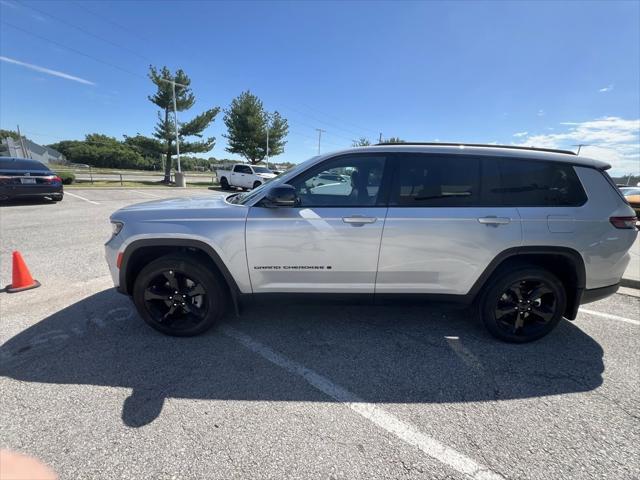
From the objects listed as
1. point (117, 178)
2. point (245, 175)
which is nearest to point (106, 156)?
point (117, 178)

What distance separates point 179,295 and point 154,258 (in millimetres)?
456

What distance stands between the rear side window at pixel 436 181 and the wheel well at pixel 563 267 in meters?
0.71

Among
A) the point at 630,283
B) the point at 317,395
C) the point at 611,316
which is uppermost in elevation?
the point at 630,283

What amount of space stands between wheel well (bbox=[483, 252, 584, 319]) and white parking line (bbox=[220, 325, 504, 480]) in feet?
5.27

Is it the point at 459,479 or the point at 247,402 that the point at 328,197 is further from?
the point at 459,479

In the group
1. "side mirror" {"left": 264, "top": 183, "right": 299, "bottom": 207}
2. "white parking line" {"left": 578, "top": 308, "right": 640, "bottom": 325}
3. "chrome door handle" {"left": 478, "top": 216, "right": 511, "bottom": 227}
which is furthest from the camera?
"white parking line" {"left": 578, "top": 308, "right": 640, "bottom": 325}

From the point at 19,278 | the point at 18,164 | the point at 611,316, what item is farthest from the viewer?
the point at 18,164

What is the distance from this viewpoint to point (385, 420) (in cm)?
211

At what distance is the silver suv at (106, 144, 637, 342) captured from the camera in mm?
2754

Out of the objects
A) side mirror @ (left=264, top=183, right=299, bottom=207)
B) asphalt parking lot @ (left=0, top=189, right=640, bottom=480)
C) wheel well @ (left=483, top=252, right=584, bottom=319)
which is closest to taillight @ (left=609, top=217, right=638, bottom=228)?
wheel well @ (left=483, top=252, right=584, bottom=319)

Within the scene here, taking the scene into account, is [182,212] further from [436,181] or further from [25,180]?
[25,180]

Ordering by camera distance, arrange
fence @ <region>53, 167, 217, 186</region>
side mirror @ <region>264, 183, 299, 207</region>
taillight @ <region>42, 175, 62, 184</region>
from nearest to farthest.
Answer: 1. side mirror @ <region>264, 183, 299, 207</region>
2. taillight @ <region>42, 175, 62, 184</region>
3. fence @ <region>53, 167, 217, 186</region>

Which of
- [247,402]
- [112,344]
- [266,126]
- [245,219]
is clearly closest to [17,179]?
[112,344]

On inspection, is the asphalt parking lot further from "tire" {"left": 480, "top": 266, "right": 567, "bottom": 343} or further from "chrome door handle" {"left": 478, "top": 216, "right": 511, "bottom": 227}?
"chrome door handle" {"left": 478, "top": 216, "right": 511, "bottom": 227}
